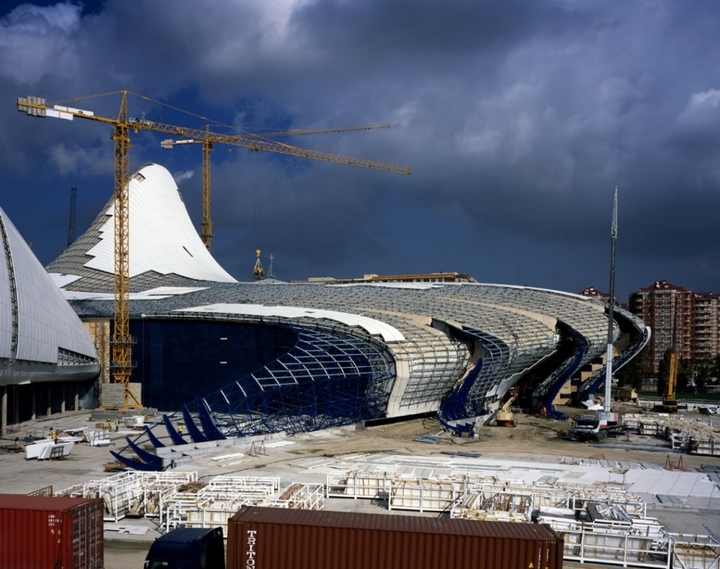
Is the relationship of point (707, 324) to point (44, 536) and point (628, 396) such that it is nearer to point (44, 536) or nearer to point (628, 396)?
point (628, 396)

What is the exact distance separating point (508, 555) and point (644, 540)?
670cm

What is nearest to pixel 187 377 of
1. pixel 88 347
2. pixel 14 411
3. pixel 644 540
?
pixel 88 347

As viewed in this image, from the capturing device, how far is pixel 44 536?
1705 centimetres

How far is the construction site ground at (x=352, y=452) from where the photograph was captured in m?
24.6

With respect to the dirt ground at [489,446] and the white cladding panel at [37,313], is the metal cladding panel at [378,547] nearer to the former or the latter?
the dirt ground at [489,446]

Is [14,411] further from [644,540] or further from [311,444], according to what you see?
[644,540]

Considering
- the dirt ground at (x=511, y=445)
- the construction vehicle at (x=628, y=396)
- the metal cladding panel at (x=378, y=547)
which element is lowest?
the construction vehicle at (x=628, y=396)

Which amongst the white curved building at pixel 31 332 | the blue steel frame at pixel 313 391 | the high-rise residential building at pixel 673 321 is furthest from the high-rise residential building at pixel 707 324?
the white curved building at pixel 31 332

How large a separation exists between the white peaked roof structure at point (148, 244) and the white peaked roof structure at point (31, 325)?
16.5 m

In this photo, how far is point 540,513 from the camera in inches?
908

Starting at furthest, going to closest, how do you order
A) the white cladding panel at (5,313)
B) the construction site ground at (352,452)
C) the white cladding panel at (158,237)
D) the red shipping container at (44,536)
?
the white cladding panel at (158,237)
the white cladding panel at (5,313)
the construction site ground at (352,452)
the red shipping container at (44,536)

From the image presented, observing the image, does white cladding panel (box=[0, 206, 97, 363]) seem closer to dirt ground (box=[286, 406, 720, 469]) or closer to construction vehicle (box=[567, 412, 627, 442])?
dirt ground (box=[286, 406, 720, 469])

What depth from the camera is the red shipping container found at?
668 inches

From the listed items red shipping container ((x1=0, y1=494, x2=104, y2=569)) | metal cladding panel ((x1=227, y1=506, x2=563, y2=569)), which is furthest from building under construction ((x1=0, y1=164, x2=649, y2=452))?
metal cladding panel ((x1=227, y1=506, x2=563, y2=569))
